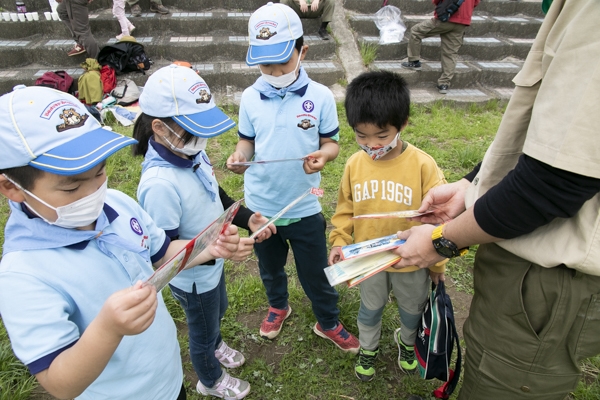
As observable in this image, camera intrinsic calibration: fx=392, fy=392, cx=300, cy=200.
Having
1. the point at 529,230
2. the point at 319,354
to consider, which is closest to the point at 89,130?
the point at 529,230

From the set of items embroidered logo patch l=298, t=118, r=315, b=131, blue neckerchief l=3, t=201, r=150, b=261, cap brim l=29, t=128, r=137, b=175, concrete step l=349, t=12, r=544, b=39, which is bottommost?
concrete step l=349, t=12, r=544, b=39

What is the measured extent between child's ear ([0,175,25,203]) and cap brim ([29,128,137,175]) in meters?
0.11

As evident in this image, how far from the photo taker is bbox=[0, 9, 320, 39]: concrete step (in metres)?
6.93

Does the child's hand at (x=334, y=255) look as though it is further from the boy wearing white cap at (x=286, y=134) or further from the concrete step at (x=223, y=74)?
the concrete step at (x=223, y=74)

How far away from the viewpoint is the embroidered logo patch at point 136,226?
4.67 ft

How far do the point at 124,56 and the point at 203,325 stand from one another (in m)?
5.64

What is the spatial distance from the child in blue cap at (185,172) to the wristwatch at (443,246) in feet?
2.49

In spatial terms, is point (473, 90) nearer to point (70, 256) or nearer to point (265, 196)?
point (265, 196)

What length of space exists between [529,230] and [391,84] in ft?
3.45

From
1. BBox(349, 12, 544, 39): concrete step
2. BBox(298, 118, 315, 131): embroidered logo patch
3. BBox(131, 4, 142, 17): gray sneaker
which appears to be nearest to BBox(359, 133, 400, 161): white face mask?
BBox(298, 118, 315, 131): embroidered logo patch

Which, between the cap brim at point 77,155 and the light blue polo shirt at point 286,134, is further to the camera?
the light blue polo shirt at point 286,134

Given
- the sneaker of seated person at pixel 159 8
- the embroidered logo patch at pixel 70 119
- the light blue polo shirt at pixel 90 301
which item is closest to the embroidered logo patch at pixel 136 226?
the light blue polo shirt at pixel 90 301

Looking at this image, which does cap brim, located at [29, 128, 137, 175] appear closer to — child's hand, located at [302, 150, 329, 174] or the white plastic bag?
child's hand, located at [302, 150, 329, 174]

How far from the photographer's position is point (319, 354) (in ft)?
8.58
